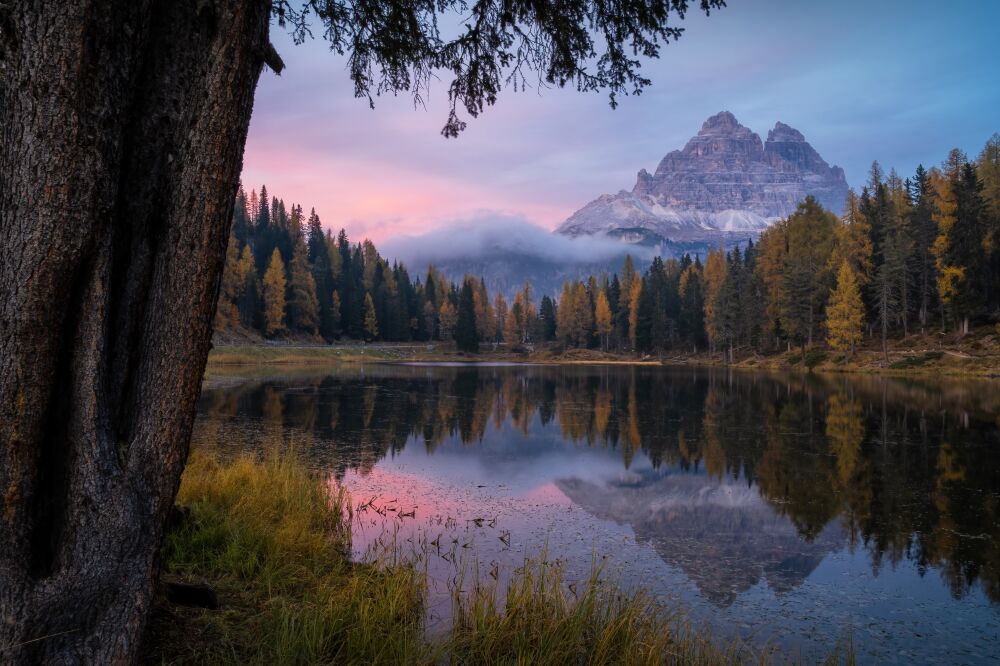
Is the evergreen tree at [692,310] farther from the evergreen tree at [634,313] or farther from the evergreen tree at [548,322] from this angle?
the evergreen tree at [548,322]

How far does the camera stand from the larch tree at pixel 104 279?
323 centimetres

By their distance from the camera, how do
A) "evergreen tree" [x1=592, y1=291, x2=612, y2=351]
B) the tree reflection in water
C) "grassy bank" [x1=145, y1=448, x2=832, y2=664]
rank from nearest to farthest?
"grassy bank" [x1=145, y1=448, x2=832, y2=664] → the tree reflection in water → "evergreen tree" [x1=592, y1=291, x2=612, y2=351]

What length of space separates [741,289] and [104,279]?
79.0 metres

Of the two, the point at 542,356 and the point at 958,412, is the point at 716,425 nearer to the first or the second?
the point at 958,412

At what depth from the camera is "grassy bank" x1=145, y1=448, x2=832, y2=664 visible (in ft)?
14.7

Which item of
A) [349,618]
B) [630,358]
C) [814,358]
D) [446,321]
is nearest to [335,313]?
[446,321]

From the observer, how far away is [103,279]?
3439mm

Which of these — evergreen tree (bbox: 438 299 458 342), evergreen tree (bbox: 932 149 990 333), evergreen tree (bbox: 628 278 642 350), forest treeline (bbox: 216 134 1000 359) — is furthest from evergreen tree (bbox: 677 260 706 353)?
evergreen tree (bbox: 438 299 458 342)

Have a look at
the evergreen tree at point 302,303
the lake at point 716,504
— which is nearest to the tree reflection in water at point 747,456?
the lake at point 716,504

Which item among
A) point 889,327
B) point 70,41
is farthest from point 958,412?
point 889,327

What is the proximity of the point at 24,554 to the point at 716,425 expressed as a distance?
22436 mm

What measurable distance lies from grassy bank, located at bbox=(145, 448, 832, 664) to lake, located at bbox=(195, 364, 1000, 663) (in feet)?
2.75

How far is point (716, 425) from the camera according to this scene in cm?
2261

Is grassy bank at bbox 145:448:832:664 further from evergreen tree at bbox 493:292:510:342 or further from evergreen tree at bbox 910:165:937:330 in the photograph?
evergreen tree at bbox 493:292:510:342
